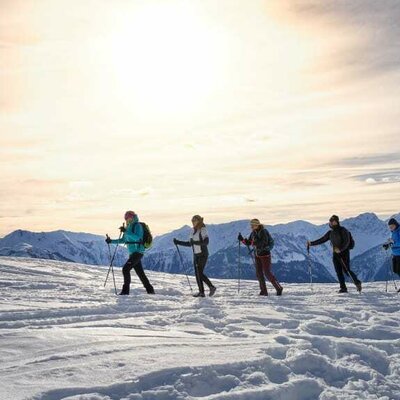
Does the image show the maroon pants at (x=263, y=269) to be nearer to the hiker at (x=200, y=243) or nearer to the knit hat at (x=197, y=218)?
the hiker at (x=200, y=243)

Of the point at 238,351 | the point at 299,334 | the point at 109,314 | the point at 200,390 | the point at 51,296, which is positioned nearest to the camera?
the point at 200,390

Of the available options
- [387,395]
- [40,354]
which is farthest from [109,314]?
[387,395]

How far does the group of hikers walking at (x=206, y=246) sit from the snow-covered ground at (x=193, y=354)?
162 inches

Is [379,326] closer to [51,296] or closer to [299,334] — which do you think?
[299,334]

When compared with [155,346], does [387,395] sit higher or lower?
lower

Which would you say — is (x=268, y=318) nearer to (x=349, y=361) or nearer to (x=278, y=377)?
(x=349, y=361)

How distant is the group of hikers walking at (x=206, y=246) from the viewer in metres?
13.6

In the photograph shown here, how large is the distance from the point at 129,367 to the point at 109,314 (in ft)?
12.5

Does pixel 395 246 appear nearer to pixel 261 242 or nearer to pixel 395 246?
pixel 395 246

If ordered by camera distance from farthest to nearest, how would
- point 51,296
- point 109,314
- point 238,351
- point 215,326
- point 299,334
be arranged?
point 51,296, point 109,314, point 215,326, point 299,334, point 238,351

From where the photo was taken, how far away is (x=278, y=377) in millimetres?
5270

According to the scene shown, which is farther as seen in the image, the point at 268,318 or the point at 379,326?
the point at 268,318

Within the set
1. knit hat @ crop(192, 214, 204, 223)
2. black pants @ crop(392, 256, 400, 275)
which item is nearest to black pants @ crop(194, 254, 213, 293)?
knit hat @ crop(192, 214, 204, 223)

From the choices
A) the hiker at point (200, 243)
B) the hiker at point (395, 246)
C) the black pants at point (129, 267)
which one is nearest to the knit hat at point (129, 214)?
the black pants at point (129, 267)
